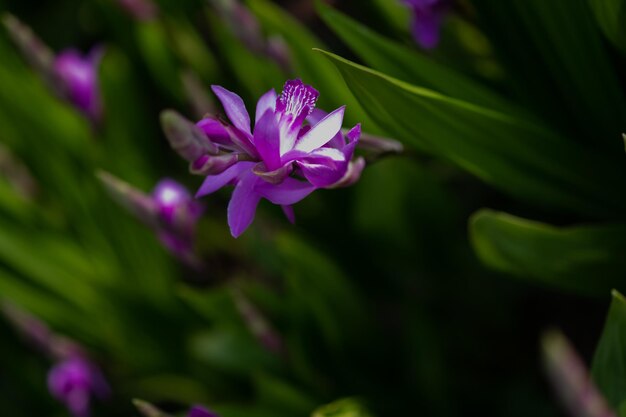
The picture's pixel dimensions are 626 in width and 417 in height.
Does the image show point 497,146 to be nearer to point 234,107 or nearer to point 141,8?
point 234,107

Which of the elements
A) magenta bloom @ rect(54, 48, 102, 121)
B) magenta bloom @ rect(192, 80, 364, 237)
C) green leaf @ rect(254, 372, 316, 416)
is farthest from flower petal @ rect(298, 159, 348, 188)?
magenta bloom @ rect(54, 48, 102, 121)

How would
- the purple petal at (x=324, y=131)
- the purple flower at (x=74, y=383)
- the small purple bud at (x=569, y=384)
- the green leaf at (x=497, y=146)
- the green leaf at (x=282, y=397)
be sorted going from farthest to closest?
the purple flower at (x=74, y=383), the green leaf at (x=282, y=397), the green leaf at (x=497, y=146), the purple petal at (x=324, y=131), the small purple bud at (x=569, y=384)

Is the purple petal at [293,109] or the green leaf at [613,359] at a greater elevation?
the purple petal at [293,109]

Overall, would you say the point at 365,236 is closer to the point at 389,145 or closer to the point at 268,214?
the point at 268,214

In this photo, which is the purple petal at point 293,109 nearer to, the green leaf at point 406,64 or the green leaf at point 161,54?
the green leaf at point 406,64

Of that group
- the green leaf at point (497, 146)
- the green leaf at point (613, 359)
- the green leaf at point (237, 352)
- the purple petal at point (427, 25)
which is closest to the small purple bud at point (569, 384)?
the green leaf at point (613, 359)

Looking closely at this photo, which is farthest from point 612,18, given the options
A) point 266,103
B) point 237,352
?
point 237,352
